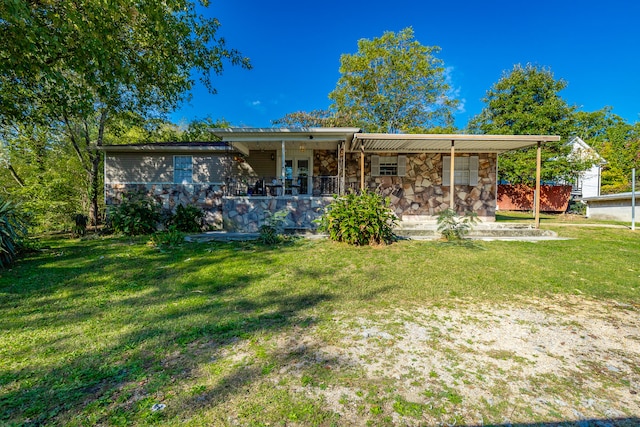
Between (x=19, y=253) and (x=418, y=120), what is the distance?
18903 mm

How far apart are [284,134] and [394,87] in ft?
A: 40.6

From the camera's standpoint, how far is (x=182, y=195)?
10117mm

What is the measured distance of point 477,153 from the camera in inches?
410

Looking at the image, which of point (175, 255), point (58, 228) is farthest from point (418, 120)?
point (58, 228)

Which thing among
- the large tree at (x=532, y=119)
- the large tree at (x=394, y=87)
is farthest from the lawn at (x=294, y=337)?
the large tree at (x=394, y=87)

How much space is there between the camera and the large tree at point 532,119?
1609 centimetres

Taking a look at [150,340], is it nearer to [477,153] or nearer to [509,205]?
[477,153]

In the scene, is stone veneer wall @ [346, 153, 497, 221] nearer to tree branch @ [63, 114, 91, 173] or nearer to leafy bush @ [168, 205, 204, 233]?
leafy bush @ [168, 205, 204, 233]

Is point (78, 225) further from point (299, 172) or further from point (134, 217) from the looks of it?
point (299, 172)

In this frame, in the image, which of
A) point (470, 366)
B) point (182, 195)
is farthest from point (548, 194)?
point (470, 366)

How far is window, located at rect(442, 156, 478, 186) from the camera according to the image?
10398 mm

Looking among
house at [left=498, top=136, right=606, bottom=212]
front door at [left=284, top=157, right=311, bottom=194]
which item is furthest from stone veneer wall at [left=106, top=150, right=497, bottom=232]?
house at [left=498, top=136, right=606, bottom=212]

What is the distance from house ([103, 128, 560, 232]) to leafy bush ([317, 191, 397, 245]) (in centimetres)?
246

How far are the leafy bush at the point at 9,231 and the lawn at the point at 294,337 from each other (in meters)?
0.30
